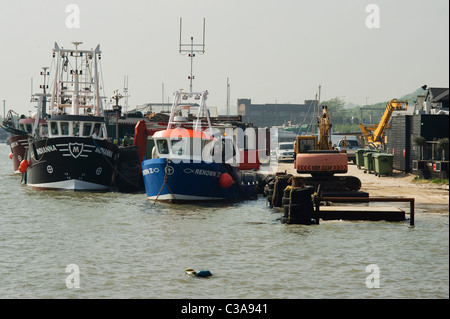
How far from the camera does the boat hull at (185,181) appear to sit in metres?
31.2

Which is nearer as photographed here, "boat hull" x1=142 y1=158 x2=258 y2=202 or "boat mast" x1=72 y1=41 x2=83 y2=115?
"boat hull" x1=142 y1=158 x2=258 y2=202

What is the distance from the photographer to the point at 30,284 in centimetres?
1711

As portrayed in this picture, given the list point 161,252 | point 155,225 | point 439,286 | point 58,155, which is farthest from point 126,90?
point 439,286

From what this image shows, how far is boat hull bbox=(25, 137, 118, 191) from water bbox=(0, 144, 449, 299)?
308 inches

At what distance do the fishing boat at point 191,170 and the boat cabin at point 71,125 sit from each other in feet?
31.0

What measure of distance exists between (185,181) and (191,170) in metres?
0.63

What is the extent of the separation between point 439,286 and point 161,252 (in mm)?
8575

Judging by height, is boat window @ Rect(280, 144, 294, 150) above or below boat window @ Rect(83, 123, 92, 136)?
below

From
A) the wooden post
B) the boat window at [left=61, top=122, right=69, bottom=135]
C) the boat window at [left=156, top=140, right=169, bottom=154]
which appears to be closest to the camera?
the wooden post

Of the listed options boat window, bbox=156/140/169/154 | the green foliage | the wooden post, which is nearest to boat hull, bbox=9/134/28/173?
boat window, bbox=156/140/169/154

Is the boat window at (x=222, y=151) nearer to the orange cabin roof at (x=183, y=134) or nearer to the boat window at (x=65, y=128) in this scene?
the orange cabin roof at (x=183, y=134)

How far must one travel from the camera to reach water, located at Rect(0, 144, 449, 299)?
54.6ft

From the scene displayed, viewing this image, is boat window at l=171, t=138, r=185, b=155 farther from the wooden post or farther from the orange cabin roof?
the wooden post

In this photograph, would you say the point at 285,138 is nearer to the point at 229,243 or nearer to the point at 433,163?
the point at 433,163
